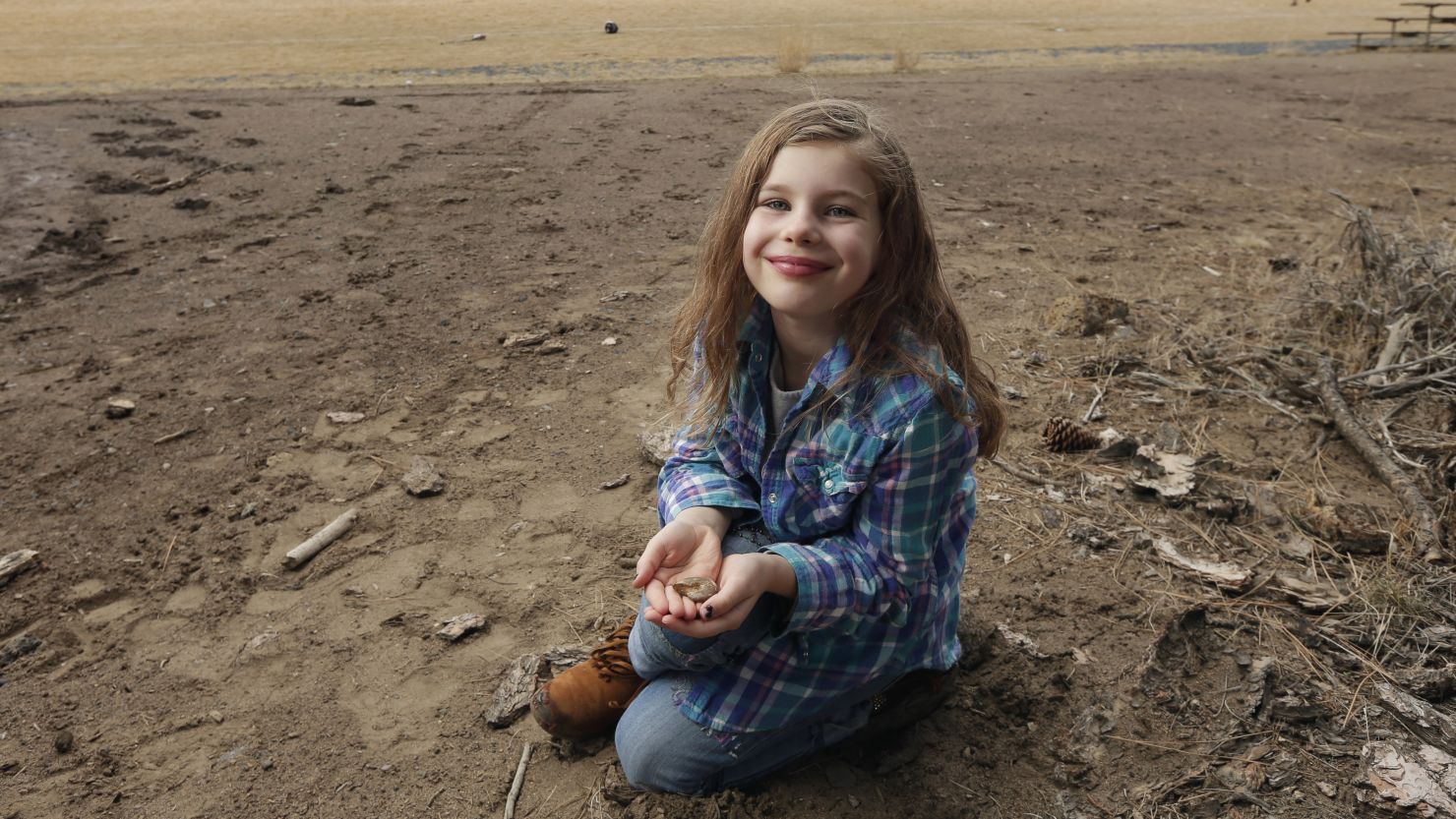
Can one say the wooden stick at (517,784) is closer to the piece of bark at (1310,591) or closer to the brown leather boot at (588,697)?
the brown leather boot at (588,697)

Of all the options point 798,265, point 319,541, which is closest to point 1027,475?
point 798,265

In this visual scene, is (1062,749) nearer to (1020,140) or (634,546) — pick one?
(634,546)

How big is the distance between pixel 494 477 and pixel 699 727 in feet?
4.93

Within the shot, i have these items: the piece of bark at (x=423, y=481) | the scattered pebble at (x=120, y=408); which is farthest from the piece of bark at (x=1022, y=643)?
the scattered pebble at (x=120, y=408)

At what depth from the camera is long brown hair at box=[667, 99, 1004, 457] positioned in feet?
6.06

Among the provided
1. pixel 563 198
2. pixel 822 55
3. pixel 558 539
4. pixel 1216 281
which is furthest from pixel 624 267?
pixel 822 55

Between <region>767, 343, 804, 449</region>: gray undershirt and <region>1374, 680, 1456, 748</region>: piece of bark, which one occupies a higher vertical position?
<region>767, 343, 804, 449</region>: gray undershirt

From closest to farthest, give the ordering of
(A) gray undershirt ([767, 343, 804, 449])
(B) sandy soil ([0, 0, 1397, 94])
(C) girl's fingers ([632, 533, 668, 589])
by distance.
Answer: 1. (C) girl's fingers ([632, 533, 668, 589])
2. (A) gray undershirt ([767, 343, 804, 449])
3. (B) sandy soil ([0, 0, 1397, 94])

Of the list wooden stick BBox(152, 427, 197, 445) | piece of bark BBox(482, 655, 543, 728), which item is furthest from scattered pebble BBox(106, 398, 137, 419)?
piece of bark BBox(482, 655, 543, 728)

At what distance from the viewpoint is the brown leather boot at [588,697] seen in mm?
2102

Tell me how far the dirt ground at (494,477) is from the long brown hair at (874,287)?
746 mm

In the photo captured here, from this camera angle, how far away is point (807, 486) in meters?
1.93

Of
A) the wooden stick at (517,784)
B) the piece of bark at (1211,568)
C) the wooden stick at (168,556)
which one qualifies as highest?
the wooden stick at (168,556)

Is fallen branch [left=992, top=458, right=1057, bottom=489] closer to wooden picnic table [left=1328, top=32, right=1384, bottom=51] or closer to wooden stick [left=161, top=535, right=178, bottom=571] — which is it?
wooden stick [left=161, top=535, right=178, bottom=571]
